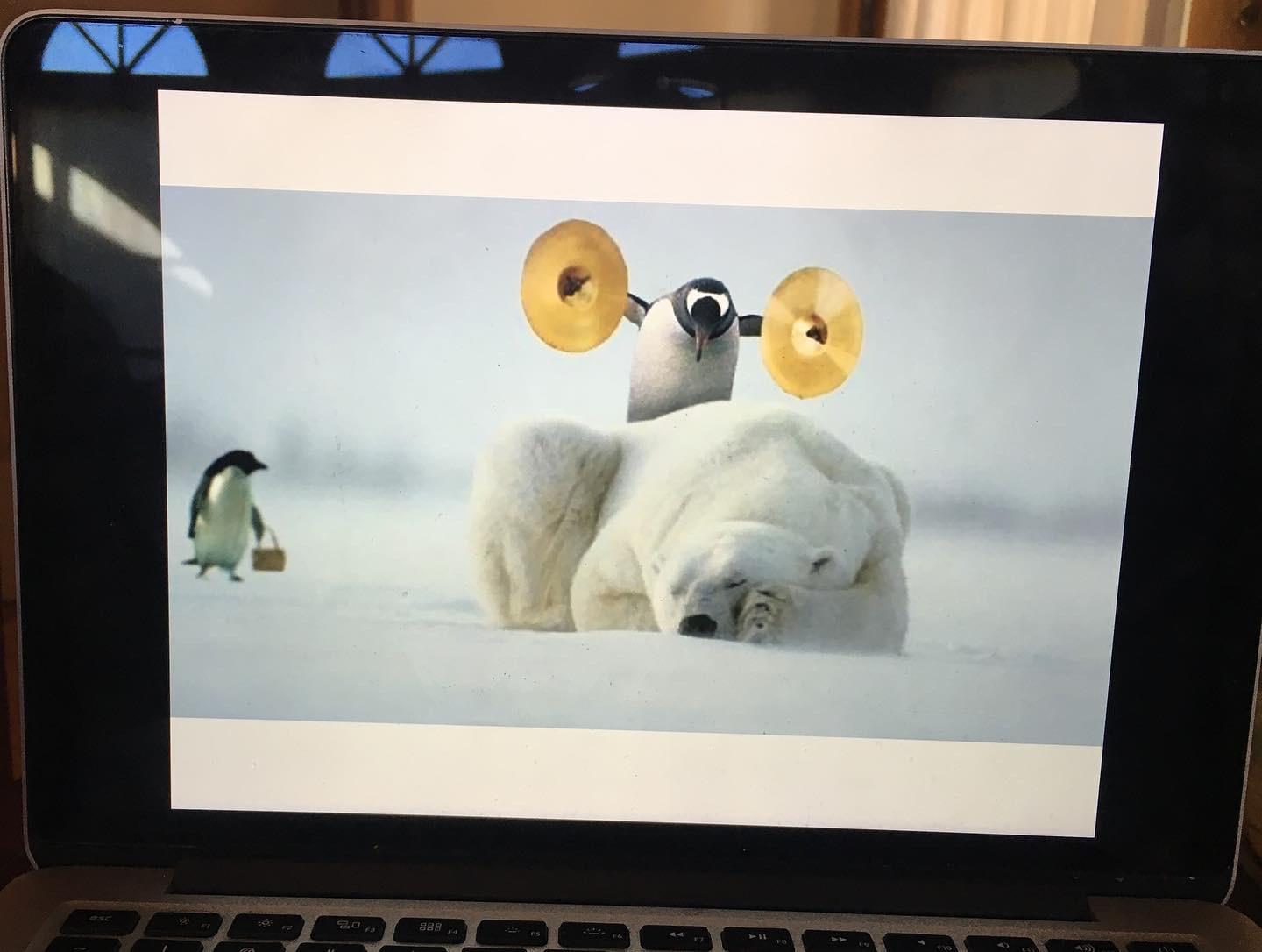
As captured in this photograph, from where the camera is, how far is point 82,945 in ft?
1.40

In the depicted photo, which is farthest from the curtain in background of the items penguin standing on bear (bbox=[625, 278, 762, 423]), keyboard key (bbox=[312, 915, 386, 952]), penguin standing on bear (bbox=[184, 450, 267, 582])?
keyboard key (bbox=[312, 915, 386, 952])

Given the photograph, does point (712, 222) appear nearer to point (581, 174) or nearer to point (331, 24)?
point (581, 174)

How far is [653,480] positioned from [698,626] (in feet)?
0.25

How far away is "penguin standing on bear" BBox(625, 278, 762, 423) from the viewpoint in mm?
447

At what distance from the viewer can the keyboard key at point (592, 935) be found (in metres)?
0.43

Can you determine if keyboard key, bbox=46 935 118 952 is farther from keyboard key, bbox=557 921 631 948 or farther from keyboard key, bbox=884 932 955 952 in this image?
keyboard key, bbox=884 932 955 952

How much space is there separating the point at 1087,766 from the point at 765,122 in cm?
36

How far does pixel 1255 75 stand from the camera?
426mm

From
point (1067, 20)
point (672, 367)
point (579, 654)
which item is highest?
point (1067, 20)

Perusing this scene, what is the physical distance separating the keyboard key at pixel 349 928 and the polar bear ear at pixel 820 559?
10.7 inches

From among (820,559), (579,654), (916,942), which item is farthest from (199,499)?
(916,942)

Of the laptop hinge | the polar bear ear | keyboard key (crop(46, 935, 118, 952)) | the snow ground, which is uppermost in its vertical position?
the polar bear ear

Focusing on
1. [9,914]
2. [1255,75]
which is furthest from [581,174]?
[9,914]

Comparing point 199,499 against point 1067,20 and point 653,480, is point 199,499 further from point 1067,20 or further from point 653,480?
point 1067,20
